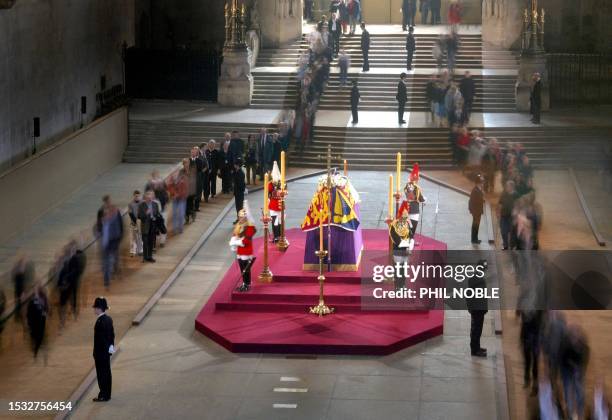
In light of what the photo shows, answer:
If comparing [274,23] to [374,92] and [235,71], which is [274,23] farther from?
[374,92]

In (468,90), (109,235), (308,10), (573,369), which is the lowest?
(573,369)

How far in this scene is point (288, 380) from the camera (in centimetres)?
Result: 2050

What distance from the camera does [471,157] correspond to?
1368 inches

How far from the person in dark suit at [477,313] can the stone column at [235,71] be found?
21188 millimetres

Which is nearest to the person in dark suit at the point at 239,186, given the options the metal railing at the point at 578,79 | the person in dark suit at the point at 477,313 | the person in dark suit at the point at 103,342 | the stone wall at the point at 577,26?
the person in dark suit at the point at 477,313

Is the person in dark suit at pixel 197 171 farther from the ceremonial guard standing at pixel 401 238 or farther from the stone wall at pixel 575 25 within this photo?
the stone wall at pixel 575 25

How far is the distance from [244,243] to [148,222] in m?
3.67

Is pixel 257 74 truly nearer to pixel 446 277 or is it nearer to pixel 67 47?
pixel 67 47

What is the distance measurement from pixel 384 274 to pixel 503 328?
9.05ft

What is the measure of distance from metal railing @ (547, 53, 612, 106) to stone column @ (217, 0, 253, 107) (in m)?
9.51

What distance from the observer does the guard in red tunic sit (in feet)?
87.9

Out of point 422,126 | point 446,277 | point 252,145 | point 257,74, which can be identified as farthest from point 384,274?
point 257,74

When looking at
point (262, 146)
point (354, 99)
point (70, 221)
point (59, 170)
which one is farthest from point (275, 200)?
point (354, 99)

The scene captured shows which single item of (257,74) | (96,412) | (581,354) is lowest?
(96,412)
